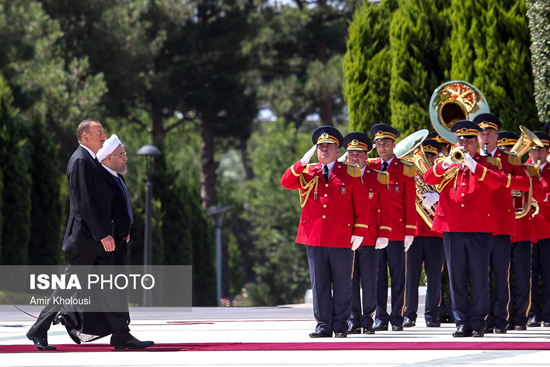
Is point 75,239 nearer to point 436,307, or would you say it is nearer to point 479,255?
point 479,255

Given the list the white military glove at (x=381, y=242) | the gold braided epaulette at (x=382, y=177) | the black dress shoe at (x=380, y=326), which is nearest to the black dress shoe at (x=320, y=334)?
the white military glove at (x=381, y=242)

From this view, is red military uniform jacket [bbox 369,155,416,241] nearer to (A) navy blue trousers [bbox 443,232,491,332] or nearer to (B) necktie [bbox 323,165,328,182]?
(A) navy blue trousers [bbox 443,232,491,332]

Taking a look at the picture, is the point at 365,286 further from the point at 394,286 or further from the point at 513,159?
the point at 513,159

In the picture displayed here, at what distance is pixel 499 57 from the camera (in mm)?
12359

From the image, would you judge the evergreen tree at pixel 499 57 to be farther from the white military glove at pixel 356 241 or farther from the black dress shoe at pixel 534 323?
the white military glove at pixel 356 241

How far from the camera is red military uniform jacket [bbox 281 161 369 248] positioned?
8.45 metres

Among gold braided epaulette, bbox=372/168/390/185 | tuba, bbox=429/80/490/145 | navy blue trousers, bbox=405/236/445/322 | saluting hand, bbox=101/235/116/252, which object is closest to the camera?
saluting hand, bbox=101/235/116/252

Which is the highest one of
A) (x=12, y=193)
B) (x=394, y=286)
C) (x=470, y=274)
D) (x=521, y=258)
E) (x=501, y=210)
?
(x=12, y=193)

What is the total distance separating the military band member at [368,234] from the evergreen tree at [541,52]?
3.25 m

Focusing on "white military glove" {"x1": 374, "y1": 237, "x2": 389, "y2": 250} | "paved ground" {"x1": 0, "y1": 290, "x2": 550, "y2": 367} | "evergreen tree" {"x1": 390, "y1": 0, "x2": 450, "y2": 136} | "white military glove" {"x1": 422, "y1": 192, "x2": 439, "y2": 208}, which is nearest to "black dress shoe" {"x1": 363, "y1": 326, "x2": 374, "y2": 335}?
"paved ground" {"x1": 0, "y1": 290, "x2": 550, "y2": 367}

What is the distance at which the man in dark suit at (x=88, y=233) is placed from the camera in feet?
23.8

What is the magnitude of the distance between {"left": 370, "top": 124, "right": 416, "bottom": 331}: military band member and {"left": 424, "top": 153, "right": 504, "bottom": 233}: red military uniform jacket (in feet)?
3.22

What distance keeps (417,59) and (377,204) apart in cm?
474

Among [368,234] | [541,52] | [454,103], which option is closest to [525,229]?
[368,234]
